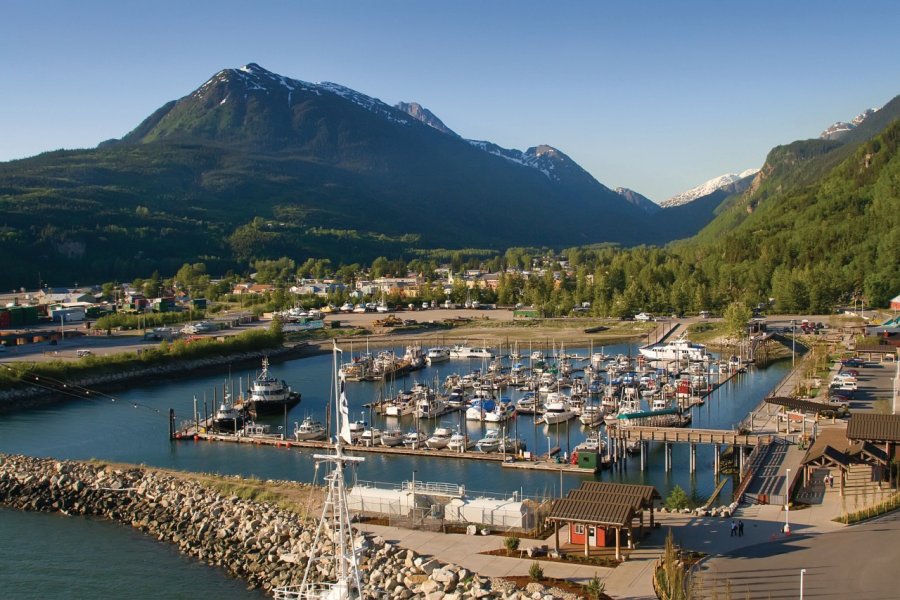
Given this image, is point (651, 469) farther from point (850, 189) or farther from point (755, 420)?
point (850, 189)

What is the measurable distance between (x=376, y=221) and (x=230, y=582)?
175499 millimetres

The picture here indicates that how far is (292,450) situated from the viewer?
30703 millimetres

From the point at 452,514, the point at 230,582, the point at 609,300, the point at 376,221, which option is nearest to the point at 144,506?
the point at 230,582

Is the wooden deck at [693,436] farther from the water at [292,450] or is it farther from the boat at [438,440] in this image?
the boat at [438,440]

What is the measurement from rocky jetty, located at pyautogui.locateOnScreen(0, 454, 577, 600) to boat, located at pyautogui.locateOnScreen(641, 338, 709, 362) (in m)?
31.2

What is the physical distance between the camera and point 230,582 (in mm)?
18594

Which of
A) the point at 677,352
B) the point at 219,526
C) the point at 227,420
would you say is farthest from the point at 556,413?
the point at 677,352

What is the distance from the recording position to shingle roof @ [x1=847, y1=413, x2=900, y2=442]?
67.8 feet

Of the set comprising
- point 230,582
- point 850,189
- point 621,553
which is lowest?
point 230,582

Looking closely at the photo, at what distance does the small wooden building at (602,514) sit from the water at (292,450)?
7.51 m

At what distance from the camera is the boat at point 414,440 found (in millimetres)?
30156

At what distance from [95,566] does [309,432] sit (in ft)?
40.4

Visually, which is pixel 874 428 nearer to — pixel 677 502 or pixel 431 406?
pixel 677 502

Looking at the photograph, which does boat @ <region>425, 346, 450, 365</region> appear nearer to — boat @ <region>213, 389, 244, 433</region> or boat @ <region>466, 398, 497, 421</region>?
boat @ <region>466, 398, 497, 421</region>
